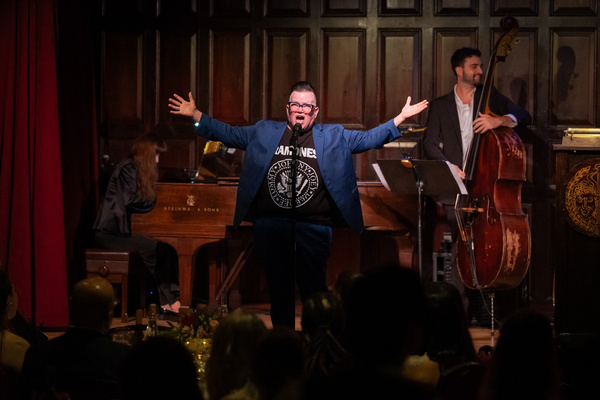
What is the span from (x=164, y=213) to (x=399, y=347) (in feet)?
14.8

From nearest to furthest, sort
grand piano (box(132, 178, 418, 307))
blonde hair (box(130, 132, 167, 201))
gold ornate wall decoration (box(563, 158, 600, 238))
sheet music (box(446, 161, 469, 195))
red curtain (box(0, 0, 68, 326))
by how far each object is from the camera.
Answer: gold ornate wall decoration (box(563, 158, 600, 238)) < sheet music (box(446, 161, 469, 195)) < red curtain (box(0, 0, 68, 326)) < grand piano (box(132, 178, 418, 307)) < blonde hair (box(130, 132, 167, 201))

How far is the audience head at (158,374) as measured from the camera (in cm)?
207

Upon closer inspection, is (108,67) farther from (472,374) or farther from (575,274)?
(472,374)

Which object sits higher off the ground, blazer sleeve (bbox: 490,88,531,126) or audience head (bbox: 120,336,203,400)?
blazer sleeve (bbox: 490,88,531,126)

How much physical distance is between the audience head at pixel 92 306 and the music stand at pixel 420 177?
3004mm

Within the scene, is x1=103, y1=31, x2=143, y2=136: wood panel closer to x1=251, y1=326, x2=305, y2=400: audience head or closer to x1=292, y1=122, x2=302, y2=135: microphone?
x1=292, y1=122, x2=302, y2=135: microphone

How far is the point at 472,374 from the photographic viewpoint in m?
2.53

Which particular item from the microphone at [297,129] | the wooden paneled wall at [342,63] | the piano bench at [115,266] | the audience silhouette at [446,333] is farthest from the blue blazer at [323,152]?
the wooden paneled wall at [342,63]

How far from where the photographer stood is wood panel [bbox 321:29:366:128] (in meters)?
7.28

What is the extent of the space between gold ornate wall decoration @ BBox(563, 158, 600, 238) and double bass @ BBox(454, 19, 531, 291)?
2.04ft

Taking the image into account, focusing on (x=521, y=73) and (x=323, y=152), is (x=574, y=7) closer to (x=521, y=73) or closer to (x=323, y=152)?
(x=521, y=73)

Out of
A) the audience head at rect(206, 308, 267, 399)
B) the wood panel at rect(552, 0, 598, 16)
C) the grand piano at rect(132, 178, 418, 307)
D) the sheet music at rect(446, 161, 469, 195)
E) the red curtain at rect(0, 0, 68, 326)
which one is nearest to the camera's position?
the audience head at rect(206, 308, 267, 399)

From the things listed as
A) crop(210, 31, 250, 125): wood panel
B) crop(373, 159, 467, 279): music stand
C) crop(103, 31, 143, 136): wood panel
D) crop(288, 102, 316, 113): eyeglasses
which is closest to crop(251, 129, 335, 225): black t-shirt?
crop(288, 102, 316, 113): eyeglasses

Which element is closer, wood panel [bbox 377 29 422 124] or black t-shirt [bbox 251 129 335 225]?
black t-shirt [bbox 251 129 335 225]
